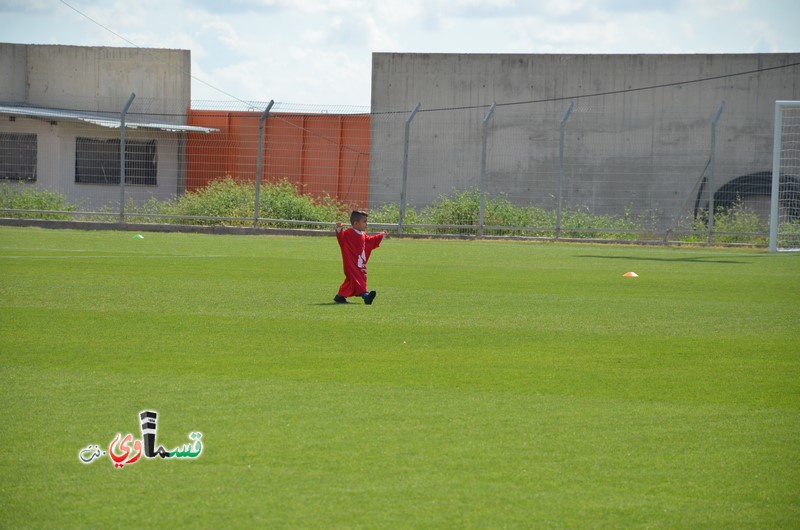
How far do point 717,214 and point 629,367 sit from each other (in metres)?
19.3

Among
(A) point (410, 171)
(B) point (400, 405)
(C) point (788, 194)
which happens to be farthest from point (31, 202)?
(B) point (400, 405)

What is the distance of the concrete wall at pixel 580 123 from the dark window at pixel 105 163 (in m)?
6.50

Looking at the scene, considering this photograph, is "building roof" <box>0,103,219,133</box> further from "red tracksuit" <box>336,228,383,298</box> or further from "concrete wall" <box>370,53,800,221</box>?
"red tracksuit" <box>336,228,383,298</box>

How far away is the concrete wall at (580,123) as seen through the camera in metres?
27.1

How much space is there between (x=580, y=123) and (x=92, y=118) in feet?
42.9

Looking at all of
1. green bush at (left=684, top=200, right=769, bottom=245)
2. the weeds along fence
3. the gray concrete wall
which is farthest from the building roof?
green bush at (left=684, top=200, right=769, bottom=245)

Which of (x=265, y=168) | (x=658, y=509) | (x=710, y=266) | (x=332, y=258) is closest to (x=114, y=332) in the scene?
(x=658, y=509)

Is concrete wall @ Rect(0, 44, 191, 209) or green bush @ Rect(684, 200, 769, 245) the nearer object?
green bush @ Rect(684, 200, 769, 245)

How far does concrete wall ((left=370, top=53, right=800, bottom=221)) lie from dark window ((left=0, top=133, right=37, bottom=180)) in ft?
31.9

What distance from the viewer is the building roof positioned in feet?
94.3

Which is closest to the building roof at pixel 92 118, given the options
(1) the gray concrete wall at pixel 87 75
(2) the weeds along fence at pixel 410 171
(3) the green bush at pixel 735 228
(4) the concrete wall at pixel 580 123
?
(2) the weeds along fence at pixel 410 171

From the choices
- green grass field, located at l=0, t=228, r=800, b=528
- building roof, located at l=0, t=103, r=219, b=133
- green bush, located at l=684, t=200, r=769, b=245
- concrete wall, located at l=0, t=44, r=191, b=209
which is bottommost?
green grass field, located at l=0, t=228, r=800, b=528

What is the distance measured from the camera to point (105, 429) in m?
4.75

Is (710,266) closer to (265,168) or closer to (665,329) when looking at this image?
(665,329)
